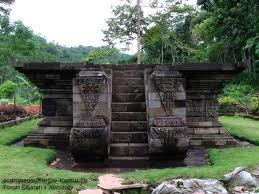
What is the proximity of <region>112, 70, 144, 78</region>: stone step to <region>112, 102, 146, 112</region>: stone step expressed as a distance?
45.3 inches

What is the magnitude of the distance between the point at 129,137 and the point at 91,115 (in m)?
0.78

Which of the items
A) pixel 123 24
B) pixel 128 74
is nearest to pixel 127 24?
pixel 123 24

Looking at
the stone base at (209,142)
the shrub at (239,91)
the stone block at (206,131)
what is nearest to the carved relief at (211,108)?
the stone block at (206,131)

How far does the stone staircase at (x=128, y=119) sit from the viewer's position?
689 cm

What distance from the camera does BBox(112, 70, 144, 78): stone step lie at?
8.90 m

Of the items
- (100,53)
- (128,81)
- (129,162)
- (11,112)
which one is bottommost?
(129,162)

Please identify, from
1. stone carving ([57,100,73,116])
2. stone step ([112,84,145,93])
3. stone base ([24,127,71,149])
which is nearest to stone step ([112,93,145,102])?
stone step ([112,84,145,93])

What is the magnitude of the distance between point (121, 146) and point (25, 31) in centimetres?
1726

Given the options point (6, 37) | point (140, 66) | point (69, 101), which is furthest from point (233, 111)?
point (6, 37)

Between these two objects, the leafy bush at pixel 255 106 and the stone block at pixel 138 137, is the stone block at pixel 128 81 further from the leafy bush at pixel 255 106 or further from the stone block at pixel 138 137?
the leafy bush at pixel 255 106

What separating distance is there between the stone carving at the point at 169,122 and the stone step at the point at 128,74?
95.1 inches

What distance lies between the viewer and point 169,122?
6.54m

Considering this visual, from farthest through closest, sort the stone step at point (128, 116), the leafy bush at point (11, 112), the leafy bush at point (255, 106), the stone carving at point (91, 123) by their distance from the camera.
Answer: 1. the leafy bush at point (255, 106)
2. the leafy bush at point (11, 112)
3. the stone step at point (128, 116)
4. the stone carving at point (91, 123)

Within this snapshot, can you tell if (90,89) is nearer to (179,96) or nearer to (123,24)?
(179,96)
